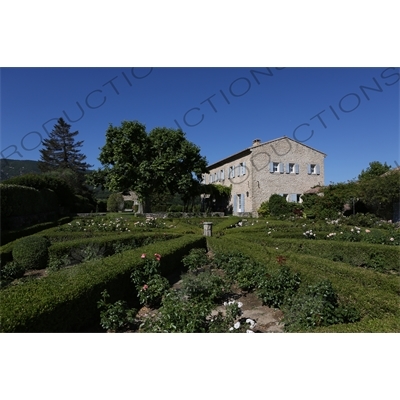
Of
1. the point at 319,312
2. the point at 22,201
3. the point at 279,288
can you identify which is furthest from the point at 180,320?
the point at 22,201

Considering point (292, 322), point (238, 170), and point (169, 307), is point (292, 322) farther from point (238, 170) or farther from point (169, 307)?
point (238, 170)

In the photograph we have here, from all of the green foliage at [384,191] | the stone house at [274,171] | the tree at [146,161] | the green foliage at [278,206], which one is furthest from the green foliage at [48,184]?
A: the green foliage at [384,191]

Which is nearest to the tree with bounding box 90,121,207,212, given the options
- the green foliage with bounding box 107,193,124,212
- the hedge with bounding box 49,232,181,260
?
the green foliage with bounding box 107,193,124,212

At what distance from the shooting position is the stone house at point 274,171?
2330cm

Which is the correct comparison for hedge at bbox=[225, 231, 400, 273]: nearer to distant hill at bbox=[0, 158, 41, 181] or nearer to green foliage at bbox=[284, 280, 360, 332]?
green foliage at bbox=[284, 280, 360, 332]

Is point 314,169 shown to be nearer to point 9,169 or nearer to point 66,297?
point 9,169

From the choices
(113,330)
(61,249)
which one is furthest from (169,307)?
(61,249)

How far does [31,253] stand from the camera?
7.70 m

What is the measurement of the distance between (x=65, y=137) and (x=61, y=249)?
38.7 m

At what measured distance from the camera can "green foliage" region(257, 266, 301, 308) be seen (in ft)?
15.8

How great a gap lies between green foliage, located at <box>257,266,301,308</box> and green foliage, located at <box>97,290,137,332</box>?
2297 mm

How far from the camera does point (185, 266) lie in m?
7.79

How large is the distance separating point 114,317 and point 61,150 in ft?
141

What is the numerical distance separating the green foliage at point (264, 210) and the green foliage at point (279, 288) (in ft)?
58.1
